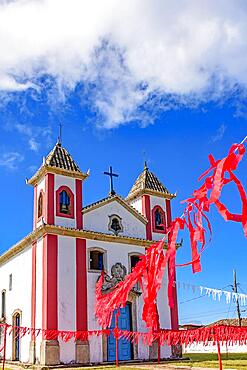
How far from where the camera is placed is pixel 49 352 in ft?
59.6

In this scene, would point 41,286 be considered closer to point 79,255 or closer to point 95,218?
point 79,255

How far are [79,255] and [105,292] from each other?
2.09 m

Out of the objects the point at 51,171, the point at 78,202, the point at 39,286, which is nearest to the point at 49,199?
the point at 51,171

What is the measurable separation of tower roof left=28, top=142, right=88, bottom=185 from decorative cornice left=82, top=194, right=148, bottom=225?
148 centimetres

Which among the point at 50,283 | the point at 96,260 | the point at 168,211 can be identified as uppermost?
the point at 168,211

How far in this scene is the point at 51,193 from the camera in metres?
20.9

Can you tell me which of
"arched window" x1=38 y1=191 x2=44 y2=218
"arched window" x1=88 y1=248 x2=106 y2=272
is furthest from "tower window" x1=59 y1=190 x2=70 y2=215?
"arched window" x1=88 y1=248 x2=106 y2=272

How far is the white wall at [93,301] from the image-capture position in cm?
1989

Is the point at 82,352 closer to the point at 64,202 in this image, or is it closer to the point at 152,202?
the point at 64,202

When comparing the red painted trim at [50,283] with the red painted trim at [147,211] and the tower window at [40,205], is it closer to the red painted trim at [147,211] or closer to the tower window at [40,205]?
the tower window at [40,205]

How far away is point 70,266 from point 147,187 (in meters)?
6.89

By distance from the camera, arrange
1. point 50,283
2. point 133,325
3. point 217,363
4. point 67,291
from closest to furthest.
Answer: point 217,363 < point 50,283 < point 67,291 < point 133,325

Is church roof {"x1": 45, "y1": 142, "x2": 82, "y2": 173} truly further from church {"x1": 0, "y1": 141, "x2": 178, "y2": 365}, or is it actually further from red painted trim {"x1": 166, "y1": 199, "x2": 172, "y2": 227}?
red painted trim {"x1": 166, "y1": 199, "x2": 172, "y2": 227}

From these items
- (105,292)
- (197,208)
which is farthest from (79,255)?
(197,208)
